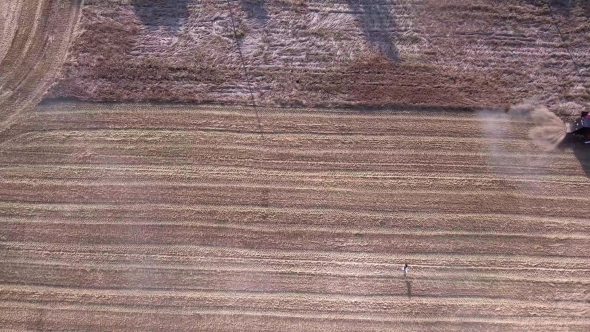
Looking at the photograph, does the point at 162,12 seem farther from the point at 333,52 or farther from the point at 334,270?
the point at 334,270

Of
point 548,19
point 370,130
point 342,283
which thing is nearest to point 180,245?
point 342,283

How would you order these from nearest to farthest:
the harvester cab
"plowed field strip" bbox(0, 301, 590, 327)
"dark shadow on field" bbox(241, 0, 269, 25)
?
1. "plowed field strip" bbox(0, 301, 590, 327)
2. the harvester cab
3. "dark shadow on field" bbox(241, 0, 269, 25)

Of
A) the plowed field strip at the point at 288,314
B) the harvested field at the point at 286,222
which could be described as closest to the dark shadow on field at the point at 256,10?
the harvested field at the point at 286,222

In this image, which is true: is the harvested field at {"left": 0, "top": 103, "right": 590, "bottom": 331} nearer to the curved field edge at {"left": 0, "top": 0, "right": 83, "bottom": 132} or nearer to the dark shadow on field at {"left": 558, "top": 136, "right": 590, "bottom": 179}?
the dark shadow on field at {"left": 558, "top": 136, "right": 590, "bottom": 179}

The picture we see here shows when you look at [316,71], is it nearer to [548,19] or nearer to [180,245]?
[180,245]

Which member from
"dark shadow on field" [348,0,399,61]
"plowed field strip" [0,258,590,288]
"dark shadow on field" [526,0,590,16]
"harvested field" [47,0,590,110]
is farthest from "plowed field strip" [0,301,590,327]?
"dark shadow on field" [526,0,590,16]

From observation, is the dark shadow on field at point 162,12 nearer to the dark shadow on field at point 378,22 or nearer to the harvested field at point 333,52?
the harvested field at point 333,52

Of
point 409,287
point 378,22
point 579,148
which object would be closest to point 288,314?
point 409,287
